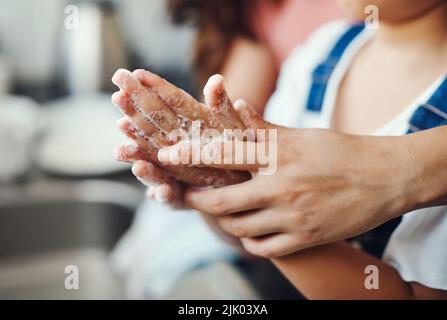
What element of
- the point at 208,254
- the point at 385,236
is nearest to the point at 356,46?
the point at 385,236

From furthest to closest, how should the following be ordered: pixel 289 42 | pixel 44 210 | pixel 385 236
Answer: pixel 44 210 → pixel 289 42 → pixel 385 236

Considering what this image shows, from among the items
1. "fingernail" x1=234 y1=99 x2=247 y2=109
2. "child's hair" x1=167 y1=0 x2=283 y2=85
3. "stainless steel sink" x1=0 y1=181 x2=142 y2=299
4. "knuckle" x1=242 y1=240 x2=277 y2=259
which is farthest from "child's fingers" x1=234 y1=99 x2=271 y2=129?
"stainless steel sink" x1=0 y1=181 x2=142 y2=299

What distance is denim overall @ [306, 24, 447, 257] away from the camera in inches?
18.5

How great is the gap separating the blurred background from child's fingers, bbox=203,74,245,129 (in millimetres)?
242

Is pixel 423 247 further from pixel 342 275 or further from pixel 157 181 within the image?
pixel 157 181

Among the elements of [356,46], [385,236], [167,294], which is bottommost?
[167,294]

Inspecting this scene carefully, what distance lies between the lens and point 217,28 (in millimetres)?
829

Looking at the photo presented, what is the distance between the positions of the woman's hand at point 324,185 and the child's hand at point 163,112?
2 cm

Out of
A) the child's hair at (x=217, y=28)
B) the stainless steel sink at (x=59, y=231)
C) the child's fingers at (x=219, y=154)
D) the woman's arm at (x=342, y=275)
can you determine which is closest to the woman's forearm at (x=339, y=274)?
the woman's arm at (x=342, y=275)

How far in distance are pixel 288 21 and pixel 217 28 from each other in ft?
0.37

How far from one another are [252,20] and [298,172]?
0.49m
